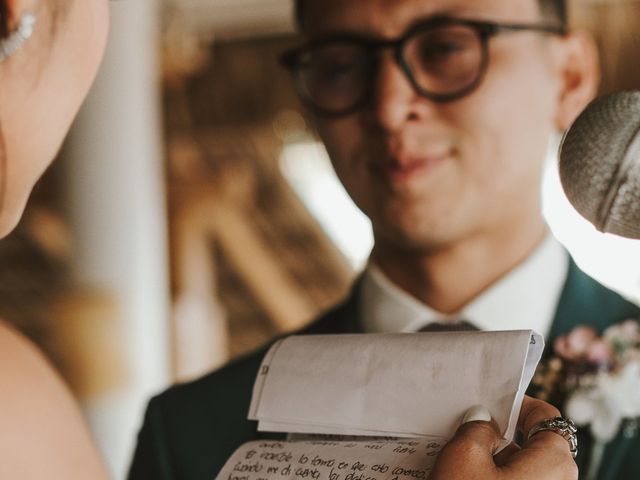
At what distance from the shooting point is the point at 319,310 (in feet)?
16.7

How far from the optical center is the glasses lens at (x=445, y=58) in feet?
3.51

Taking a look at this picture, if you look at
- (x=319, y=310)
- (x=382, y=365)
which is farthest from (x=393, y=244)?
(x=319, y=310)

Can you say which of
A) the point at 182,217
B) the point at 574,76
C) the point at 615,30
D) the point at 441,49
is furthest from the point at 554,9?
the point at 615,30

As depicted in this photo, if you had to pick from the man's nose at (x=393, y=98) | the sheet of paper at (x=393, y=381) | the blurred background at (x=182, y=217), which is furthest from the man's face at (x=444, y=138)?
the blurred background at (x=182, y=217)

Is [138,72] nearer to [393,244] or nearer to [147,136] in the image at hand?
[147,136]

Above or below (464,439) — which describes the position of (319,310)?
below

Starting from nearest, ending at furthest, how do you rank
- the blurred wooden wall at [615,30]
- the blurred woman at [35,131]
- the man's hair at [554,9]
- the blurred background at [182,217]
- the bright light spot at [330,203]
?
the blurred woman at [35,131] < the man's hair at [554,9] < the blurred background at [182,217] < the blurred wooden wall at [615,30] < the bright light spot at [330,203]

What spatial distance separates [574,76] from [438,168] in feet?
0.92

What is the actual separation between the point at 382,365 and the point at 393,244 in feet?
1.90

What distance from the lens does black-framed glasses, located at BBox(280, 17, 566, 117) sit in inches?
42.1

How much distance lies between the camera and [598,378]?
104 cm

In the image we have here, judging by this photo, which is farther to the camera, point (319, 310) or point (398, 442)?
point (319, 310)

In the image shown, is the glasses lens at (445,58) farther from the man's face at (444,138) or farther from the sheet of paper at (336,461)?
the sheet of paper at (336,461)

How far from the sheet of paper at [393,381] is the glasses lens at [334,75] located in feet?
1.74
